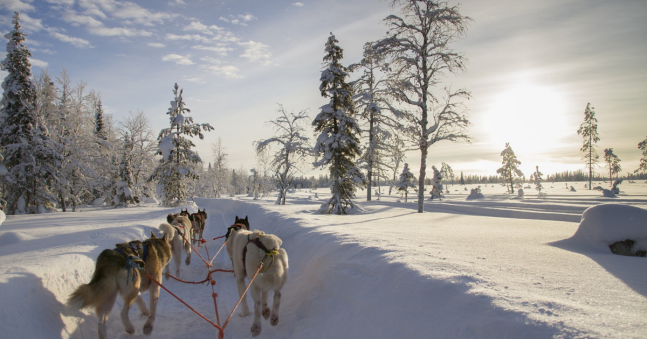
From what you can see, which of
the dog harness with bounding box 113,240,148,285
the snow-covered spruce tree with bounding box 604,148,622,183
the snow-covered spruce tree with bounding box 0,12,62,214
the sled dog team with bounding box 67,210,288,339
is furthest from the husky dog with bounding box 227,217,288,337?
the snow-covered spruce tree with bounding box 604,148,622,183

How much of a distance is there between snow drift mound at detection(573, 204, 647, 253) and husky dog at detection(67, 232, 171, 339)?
7.75m

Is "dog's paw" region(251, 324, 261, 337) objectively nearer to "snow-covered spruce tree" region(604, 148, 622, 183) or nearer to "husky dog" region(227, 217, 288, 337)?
"husky dog" region(227, 217, 288, 337)

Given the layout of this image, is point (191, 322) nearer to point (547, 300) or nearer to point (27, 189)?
point (547, 300)

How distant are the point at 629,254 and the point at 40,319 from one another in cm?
879

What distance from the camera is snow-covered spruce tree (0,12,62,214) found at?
18500mm

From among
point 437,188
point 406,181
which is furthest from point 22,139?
point 437,188

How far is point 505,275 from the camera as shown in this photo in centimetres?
345

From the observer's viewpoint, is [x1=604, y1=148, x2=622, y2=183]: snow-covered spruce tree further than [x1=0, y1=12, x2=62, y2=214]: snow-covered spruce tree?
Yes

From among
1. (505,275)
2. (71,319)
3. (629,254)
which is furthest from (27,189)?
(629,254)

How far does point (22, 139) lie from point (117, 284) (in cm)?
2281

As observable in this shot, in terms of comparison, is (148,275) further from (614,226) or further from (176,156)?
(176,156)

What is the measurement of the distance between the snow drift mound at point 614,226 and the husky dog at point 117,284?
25.4 ft

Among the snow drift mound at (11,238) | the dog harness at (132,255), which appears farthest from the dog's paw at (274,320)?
the snow drift mound at (11,238)

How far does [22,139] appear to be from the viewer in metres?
18.2
